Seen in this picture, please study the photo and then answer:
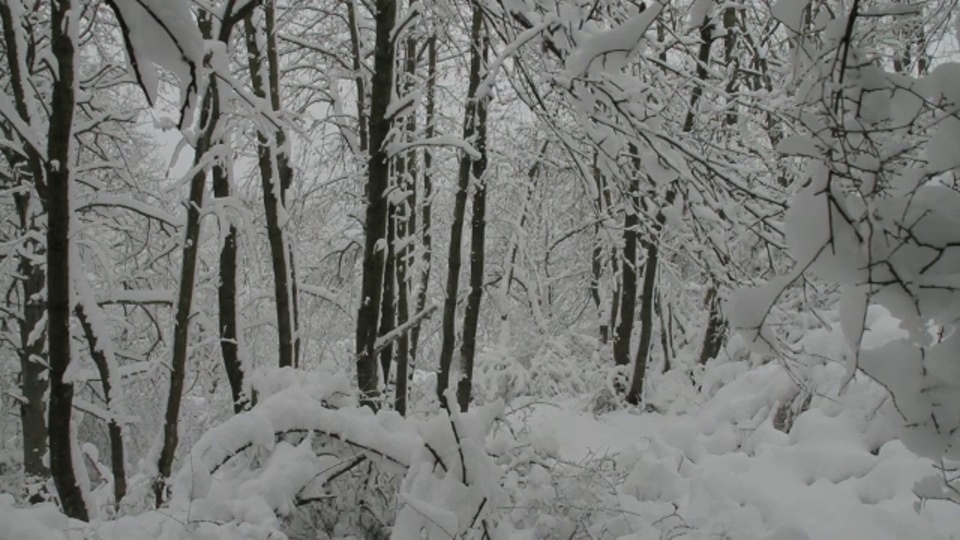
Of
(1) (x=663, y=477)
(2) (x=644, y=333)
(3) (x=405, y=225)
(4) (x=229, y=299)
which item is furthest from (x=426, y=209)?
(1) (x=663, y=477)

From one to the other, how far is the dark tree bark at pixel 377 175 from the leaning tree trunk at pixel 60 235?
4.92ft

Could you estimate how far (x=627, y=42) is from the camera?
4.90 feet

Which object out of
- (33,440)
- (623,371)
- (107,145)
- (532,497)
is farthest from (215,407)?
(532,497)

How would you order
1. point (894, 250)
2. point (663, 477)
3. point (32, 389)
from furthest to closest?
point (32, 389)
point (663, 477)
point (894, 250)

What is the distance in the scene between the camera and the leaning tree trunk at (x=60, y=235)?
3.06m

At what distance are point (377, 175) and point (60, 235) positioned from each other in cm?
162

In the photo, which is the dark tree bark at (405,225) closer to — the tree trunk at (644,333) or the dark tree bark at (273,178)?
the dark tree bark at (273,178)

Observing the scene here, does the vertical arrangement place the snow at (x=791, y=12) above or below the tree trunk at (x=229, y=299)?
above

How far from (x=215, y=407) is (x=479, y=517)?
893 cm

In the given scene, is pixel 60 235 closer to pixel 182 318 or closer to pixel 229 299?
pixel 182 318

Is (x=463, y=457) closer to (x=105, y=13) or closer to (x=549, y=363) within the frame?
(x=105, y=13)

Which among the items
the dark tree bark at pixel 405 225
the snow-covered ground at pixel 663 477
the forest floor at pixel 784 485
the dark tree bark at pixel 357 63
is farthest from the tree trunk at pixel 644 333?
the dark tree bark at pixel 357 63

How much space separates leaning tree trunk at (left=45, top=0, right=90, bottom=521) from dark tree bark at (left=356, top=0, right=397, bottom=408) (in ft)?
4.92

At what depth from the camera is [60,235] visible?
10.2ft
